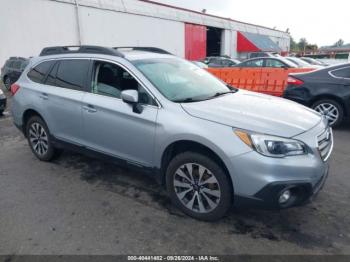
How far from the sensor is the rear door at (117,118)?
140 inches

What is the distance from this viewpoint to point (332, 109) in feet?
21.9

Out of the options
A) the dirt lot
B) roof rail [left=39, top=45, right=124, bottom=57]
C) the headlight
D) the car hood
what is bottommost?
the dirt lot

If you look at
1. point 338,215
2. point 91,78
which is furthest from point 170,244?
point 91,78

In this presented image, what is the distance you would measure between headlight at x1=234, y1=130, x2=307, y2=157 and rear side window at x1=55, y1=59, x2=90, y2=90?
232 cm

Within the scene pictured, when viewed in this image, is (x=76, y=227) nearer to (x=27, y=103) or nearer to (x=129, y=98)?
(x=129, y=98)

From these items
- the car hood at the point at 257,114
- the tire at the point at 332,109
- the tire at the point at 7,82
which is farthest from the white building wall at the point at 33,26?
the car hood at the point at 257,114

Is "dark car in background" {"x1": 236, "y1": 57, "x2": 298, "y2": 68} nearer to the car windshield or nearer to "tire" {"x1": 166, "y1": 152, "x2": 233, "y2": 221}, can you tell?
the car windshield

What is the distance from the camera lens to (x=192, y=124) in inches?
125

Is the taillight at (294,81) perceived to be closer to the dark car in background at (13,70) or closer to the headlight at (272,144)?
the headlight at (272,144)

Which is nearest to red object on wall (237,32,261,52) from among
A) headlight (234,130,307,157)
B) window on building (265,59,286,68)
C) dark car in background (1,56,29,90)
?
window on building (265,59,286,68)

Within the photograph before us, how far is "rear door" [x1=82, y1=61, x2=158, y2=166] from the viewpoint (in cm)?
354

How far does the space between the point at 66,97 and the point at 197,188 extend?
2.23m

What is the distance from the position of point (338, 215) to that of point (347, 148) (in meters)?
2.58

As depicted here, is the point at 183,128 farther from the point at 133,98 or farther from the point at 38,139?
the point at 38,139
